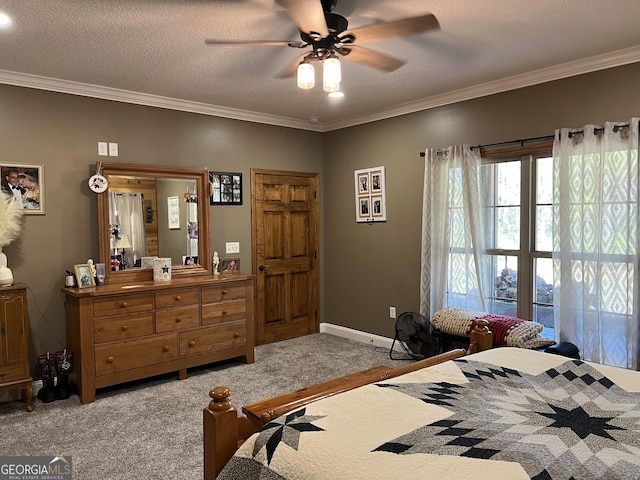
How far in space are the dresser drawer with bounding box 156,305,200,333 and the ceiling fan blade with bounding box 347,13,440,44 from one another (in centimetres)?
267

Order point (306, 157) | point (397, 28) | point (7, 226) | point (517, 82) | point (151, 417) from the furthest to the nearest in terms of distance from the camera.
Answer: point (306, 157) → point (517, 82) → point (7, 226) → point (151, 417) → point (397, 28)

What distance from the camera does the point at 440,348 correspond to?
13.7 feet

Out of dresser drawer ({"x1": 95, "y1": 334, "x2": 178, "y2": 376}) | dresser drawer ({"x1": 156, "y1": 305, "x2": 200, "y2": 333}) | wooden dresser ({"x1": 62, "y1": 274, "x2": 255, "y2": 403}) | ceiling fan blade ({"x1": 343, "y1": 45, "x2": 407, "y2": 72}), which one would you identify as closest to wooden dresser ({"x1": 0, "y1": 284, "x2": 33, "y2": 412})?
wooden dresser ({"x1": 62, "y1": 274, "x2": 255, "y2": 403})

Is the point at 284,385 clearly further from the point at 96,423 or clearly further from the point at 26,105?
the point at 26,105

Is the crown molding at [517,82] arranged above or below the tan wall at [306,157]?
above

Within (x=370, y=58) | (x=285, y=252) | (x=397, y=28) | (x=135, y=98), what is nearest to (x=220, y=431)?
(x=397, y=28)

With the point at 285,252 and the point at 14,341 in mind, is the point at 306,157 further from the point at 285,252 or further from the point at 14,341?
the point at 14,341

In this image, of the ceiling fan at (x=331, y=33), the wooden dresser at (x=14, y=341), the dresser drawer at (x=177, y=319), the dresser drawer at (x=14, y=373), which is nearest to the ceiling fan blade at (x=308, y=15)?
the ceiling fan at (x=331, y=33)

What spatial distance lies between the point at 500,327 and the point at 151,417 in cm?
266

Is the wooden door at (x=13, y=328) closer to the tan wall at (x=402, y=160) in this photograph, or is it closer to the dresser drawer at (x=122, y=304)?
the dresser drawer at (x=122, y=304)

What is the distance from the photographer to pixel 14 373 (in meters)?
3.37

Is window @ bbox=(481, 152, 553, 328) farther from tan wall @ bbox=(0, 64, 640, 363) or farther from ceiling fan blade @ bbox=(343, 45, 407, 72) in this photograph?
ceiling fan blade @ bbox=(343, 45, 407, 72)

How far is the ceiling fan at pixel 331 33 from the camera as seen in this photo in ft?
7.12

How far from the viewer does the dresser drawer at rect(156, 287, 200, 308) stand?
3.91 metres
